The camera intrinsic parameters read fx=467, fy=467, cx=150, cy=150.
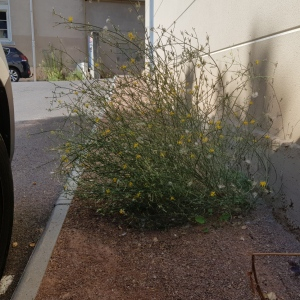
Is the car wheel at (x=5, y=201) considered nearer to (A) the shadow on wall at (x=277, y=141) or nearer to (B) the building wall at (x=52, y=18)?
(A) the shadow on wall at (x=277, y=141)

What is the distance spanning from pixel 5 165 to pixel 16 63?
21.1 m

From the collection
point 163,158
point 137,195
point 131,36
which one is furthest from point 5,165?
point 131,36

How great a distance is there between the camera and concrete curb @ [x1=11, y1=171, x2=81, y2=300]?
2.85 metres

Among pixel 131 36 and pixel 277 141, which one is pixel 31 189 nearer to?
pixel 131 36

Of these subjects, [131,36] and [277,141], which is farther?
[131,36]

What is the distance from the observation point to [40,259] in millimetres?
3234

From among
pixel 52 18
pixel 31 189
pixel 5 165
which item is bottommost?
pixel 31 189

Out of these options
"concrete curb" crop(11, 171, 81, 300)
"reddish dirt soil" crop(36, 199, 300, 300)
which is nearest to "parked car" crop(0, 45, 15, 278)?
"concrete curb" crop(11, 171, 81, 300)

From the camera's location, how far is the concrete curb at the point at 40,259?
2852mm

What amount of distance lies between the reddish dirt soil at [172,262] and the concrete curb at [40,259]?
58mm

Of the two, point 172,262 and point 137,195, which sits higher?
point 137,195

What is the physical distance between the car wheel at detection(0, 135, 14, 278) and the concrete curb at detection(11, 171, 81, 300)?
20 centimetres

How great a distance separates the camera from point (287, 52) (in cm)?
354

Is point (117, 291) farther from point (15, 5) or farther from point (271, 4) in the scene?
point (15, 5)
